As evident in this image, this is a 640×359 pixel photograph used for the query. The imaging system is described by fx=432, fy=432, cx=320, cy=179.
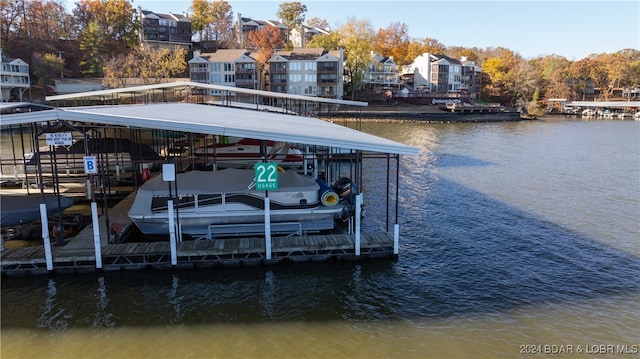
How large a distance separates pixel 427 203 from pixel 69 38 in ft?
298

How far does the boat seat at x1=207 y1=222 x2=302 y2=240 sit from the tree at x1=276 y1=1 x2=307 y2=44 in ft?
357

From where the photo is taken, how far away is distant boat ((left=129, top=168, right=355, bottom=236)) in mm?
15492

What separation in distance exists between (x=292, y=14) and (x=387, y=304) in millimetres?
115660

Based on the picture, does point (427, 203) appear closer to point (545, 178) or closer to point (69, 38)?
point (545, 178)

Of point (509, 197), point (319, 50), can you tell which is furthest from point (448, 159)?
point (319, 50)

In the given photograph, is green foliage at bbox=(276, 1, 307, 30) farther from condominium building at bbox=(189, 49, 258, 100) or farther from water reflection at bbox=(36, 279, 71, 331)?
water reflection at bbox=(36, 279, 71, 331)

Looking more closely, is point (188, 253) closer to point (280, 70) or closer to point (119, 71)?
point (119, 71)

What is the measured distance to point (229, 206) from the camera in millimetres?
15695

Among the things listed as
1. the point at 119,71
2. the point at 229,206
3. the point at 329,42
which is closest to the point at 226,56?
the point at 119,71

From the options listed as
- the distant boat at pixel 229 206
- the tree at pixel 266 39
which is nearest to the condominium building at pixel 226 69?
the tree at pixel 266 39

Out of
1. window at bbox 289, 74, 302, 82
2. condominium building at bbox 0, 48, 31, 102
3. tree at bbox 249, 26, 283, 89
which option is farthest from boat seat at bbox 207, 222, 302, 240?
tree at bbox 249, 26, 283, 89

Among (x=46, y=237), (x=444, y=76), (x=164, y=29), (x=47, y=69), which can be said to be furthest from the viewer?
(x=164, y=29)

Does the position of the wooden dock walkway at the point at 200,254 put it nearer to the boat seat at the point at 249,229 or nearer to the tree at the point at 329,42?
the boat seat at the point at 249,229

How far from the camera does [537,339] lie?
1074cm
